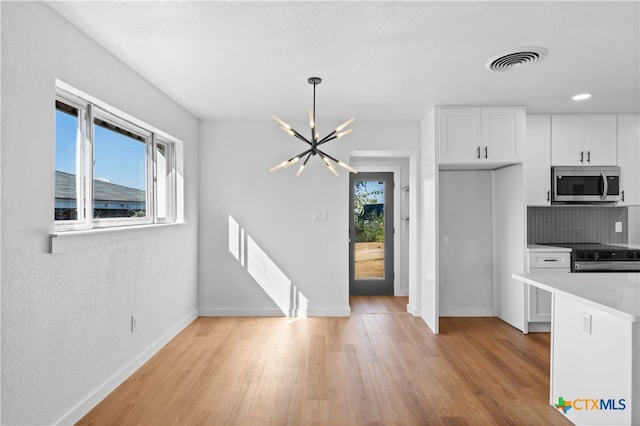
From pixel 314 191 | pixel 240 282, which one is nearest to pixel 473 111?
pixel 314 191

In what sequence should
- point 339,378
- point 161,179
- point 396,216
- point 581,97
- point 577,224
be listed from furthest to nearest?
point 396,216
point 577,224
point 161,179
point 581,97
point 339,378

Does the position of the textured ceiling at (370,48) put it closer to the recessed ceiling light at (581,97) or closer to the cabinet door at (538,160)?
the recessed ceiling light at (581,97)

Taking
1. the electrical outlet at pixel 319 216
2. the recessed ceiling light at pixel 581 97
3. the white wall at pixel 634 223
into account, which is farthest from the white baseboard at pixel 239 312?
the white wall at pixel 634 223

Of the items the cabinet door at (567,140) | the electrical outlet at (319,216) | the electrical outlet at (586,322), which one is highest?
the cabinet door at (567,140)

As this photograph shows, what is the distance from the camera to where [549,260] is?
12.8 feet

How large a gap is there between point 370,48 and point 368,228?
3.55 meters

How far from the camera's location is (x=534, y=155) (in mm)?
4188

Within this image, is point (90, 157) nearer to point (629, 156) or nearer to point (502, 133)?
point (502, 133)

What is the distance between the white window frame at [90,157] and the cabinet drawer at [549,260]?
150 inches

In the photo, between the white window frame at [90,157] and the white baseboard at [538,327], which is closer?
the white window frame at [90,157]

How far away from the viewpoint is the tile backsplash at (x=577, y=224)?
4.51 metres

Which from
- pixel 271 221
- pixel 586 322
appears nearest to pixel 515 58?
pixel 586 322

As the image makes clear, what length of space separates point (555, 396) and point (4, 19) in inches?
144

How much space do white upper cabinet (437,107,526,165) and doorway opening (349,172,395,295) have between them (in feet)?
6.02
